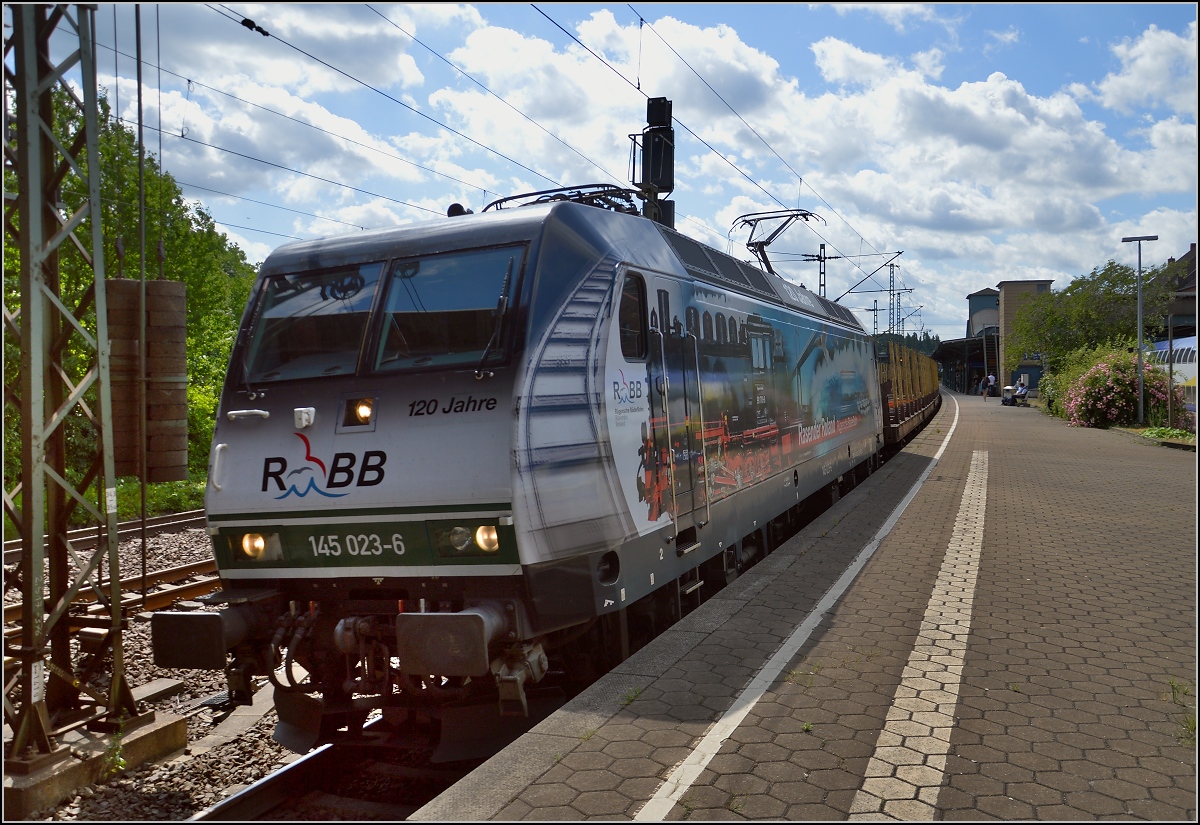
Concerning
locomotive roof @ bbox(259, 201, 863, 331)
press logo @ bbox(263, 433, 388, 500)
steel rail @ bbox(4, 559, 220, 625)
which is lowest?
steel rail @ bbox(4, 559, 220, 625)

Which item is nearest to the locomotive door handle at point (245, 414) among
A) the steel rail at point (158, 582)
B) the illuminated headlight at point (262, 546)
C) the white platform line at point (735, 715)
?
the illuminated headlight at point (262, 546)

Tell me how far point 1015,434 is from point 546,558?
86.3ft

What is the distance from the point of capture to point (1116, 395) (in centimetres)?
2995

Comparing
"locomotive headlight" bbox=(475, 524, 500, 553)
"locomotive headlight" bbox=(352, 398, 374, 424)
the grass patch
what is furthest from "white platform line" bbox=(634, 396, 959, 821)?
"locomotive headlight" bbox=(352, 398, 374, 424)

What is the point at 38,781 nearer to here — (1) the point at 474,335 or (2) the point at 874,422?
(1) the point at 474,335

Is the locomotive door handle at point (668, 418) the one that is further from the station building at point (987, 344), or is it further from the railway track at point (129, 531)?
the station building at point (987, 344)

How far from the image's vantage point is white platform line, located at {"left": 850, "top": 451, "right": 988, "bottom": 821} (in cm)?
393

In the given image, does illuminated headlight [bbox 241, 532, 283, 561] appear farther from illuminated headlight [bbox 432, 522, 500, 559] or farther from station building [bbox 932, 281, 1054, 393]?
station building [bbox 932, 281, 1054, 393]

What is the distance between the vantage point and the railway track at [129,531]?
37.8ft

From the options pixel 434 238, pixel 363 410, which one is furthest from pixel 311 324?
pixel 434 238

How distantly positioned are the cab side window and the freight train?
16 millimetres

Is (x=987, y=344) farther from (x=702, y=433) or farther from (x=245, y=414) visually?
(x=245, y=414)

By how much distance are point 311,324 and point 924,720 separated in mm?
4230

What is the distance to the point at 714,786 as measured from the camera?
13.4 ft
